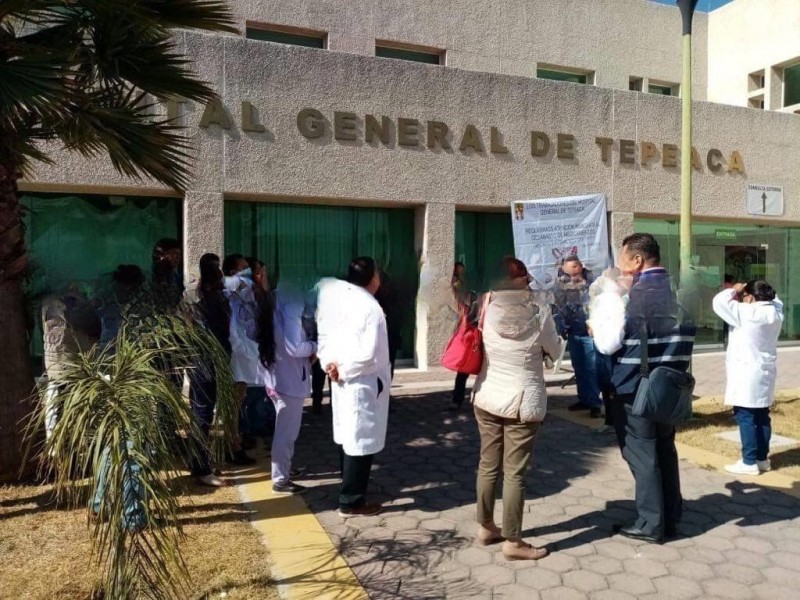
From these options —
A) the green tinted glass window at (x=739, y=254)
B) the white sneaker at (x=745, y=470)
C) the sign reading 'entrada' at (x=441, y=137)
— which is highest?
the sign reading 'entrada' at (x=441, y=137)

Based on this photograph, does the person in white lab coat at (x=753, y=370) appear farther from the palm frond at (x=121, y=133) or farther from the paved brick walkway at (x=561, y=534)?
the palm frond at (x=121, y=133)

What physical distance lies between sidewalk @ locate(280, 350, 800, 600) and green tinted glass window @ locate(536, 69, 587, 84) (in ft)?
29.2

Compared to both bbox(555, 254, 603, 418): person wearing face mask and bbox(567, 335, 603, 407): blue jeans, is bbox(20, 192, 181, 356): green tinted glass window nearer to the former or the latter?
bbox(555, 254, 603, 418): person wearing face mask

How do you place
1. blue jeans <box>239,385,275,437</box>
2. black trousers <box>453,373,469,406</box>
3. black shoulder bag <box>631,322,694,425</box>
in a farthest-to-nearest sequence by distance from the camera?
black trousers <box>453,373,469,406</box>
blue jeans <box>239,385,275,437</box>
black shoulder bag <box>631,322,694,425</box>

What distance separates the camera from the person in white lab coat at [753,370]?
17.0 ft

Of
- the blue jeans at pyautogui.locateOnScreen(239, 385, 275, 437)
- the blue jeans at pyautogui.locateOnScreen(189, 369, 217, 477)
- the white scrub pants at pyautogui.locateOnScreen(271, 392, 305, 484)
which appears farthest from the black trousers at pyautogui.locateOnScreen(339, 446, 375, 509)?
the blue jeans at pyautogui.locateOnScreen(239, 385, 275, 437)

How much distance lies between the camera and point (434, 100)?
962 cm

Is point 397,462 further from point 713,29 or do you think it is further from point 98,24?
point 713,29

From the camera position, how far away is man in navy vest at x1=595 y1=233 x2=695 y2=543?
3.78m

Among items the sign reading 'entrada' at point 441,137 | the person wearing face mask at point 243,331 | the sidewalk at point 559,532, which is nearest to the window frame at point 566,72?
the sign reading 'entrada' at point 441,137

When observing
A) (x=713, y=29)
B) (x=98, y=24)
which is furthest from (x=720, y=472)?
(x=713, y=29)

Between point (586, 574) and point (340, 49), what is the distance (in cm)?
971

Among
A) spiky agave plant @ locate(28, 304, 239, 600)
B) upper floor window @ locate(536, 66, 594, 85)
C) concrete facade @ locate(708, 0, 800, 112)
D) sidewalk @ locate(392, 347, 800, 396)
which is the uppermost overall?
concrete facade @ locate(708, 0, 800, 112)

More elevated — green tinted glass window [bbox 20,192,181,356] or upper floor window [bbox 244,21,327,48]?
upper floor window [bbox 244,21,327,48]
